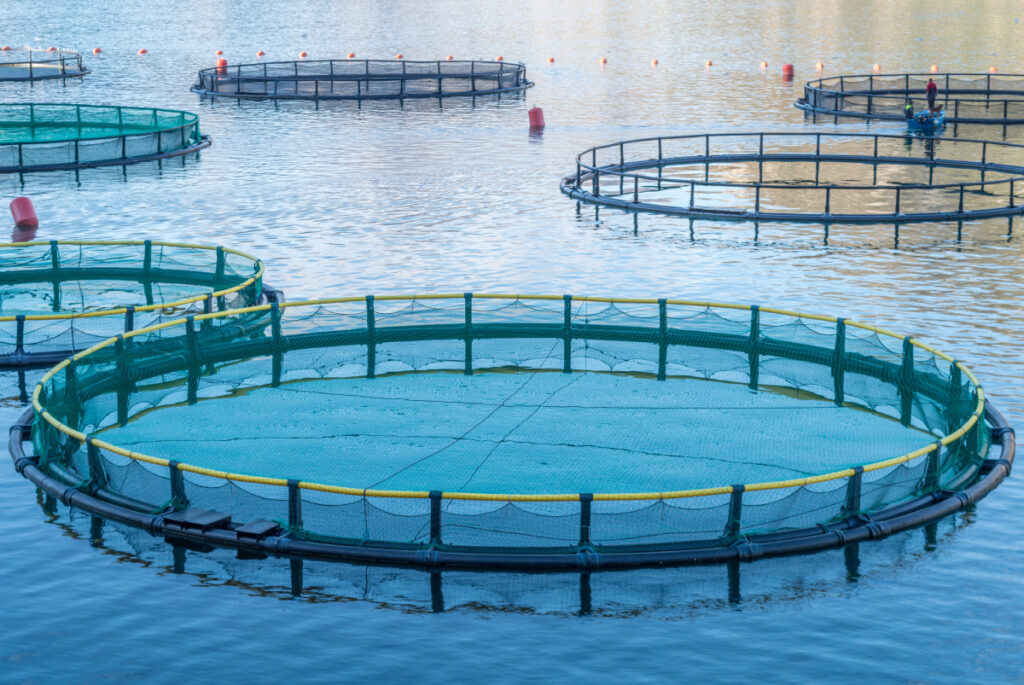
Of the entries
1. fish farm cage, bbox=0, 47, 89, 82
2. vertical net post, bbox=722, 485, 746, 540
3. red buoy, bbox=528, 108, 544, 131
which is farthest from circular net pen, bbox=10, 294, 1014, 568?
fish farm cage, bbox=0, 47, 89, 82

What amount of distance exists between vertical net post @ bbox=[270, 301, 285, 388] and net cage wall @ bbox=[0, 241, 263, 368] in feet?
8.46

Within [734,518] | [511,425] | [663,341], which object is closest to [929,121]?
[663,341]

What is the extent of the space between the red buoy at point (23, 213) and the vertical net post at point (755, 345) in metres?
28.8

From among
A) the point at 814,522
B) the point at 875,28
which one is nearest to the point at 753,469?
the point at 814,522

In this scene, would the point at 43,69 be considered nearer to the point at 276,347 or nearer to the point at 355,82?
the point at 355,82

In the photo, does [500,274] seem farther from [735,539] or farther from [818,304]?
[735,539]

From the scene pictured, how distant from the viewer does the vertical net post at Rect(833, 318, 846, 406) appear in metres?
30.6

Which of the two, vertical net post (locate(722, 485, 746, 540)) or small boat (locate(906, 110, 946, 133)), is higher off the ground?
small boat (locate(906, 110, 946, 133))

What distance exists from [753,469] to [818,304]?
14547mm

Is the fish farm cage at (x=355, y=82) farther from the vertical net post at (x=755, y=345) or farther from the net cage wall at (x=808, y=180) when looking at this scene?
the vertical net post at (x=755, y=345)

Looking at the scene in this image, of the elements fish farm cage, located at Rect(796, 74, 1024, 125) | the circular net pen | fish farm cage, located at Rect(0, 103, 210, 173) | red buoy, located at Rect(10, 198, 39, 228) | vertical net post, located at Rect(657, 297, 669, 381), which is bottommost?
the circular net pen

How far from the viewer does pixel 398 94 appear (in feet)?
279

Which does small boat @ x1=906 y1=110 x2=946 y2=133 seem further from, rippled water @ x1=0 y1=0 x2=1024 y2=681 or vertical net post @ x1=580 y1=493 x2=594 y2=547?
vertical net post @ x1=580 y1=493 x2=594 y2=547

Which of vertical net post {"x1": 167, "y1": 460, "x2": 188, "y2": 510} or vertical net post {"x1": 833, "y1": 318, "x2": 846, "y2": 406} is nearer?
vertical net post {"x1": 167, "y1": 460, "x2": 188, "y2": 510}
